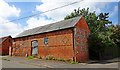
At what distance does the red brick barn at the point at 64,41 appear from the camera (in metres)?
22.7

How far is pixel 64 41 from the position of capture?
23531 mm

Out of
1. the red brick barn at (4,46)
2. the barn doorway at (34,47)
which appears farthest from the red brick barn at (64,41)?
the red brick barn at (4,46)

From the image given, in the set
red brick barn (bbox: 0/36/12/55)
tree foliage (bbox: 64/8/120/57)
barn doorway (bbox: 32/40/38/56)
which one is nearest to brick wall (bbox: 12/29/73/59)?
barn doorway (bbox: 32/40/38/56)

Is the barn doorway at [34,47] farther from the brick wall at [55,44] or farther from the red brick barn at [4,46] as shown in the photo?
the red brick barn at [4,46]

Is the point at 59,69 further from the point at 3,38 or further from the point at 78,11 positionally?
the point at 3,38

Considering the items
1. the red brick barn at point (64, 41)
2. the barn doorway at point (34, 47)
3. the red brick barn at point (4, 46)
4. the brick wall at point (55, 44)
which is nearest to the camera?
the red brick barn at point (64, 41)

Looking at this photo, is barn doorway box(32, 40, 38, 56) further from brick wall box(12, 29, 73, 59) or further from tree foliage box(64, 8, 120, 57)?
tree foliage box(64, 8, 120, 57)

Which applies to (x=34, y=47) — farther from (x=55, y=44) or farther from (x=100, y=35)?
(x=100, y=35)

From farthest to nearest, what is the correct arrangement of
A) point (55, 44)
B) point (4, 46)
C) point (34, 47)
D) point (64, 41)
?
point (4, 46), point (34, 47), point (55, 44), point (64, 41)

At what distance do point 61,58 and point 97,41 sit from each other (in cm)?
566

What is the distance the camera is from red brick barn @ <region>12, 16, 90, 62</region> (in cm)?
2270

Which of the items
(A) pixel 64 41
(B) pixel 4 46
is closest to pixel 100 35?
(A) pixel 64 41

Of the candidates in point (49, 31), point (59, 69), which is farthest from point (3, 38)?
point (59, 69)

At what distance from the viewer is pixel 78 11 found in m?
41.8
